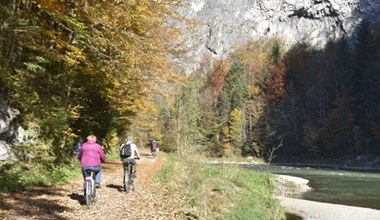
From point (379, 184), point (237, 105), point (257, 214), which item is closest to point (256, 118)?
point (237, 105)

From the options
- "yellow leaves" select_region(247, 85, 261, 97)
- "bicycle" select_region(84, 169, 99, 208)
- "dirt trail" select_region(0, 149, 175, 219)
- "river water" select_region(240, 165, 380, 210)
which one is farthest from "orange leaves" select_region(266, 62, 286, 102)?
"bicycle" select_region(84, 169, 99, 208)

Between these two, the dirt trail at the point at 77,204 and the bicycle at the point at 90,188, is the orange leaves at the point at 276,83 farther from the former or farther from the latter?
the bicycle at the point at 90,188

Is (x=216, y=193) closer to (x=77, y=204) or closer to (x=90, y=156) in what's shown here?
(x=77, y=204)

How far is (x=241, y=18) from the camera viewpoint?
177 m

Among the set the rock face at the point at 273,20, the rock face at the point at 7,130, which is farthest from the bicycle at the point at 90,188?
the rock face at the point at 273,20

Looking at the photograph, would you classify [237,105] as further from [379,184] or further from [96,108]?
[96,108]

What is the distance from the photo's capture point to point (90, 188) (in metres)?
12.2

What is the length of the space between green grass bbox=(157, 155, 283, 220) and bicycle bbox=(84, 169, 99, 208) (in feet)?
7.79

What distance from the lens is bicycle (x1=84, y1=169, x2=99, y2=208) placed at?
39.7 feet

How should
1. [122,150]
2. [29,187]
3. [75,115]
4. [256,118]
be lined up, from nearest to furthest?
[29,187] → [122,150] → [75,115] → [256,118]

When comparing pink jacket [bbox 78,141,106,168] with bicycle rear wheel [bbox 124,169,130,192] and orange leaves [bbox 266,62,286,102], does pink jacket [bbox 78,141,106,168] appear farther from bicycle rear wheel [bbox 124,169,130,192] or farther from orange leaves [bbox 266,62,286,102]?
orange leaves [bbox 266,62,286,102]

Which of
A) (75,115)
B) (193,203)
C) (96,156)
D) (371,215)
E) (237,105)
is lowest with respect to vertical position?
(371,215)

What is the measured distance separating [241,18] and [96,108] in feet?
521

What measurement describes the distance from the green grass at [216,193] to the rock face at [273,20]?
4800 inches
